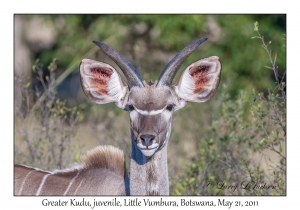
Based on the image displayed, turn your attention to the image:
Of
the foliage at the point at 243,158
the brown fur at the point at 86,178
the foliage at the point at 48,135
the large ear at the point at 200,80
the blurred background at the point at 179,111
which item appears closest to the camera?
the large ear at the point at 200,80

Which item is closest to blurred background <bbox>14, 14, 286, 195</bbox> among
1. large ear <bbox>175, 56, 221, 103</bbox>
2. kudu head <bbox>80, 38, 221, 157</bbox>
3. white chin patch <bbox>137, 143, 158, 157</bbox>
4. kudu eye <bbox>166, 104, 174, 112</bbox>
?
large ear <bbox>175, 56, 221, 103</bbox>

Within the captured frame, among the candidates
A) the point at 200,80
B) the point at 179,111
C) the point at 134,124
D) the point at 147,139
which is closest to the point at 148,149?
the point at 147,139

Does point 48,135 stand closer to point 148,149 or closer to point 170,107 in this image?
point 170,107

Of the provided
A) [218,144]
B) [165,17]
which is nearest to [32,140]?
[218,144]

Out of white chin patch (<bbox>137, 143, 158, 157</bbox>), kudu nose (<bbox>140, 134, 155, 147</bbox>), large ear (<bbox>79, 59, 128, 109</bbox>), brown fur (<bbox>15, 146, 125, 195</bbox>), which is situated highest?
large ear (<bbox>79, 59, 128, 109</bbox>)

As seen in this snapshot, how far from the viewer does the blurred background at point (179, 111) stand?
244 inches

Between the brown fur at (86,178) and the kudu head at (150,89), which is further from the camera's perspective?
the brown fur at (86,178)

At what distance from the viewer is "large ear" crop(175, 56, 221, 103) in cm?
455

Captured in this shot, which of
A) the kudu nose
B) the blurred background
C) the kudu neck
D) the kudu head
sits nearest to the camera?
the kudu nose

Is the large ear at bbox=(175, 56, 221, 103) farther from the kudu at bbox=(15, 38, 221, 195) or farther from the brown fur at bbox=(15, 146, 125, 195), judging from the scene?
the brown fur at bbox=(15, 146, 125, 195)

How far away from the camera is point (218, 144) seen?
668 centimetres

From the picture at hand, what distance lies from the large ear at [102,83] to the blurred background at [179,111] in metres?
1.31

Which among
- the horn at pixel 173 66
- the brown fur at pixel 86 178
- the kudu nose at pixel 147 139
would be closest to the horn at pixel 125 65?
the horn at pixel 173 66

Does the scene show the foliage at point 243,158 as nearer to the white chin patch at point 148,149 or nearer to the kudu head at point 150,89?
the kudu head at point 150,89
